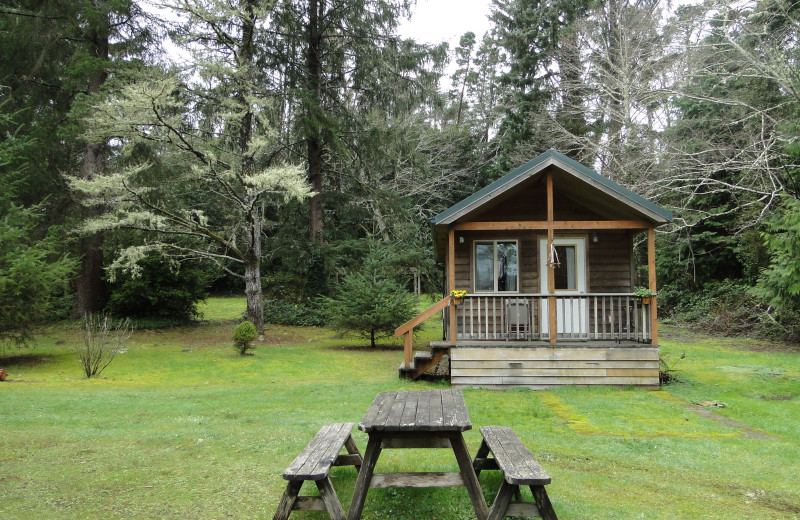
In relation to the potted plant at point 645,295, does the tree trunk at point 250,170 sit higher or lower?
higher

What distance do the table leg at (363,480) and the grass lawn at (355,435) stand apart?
44 centimetres

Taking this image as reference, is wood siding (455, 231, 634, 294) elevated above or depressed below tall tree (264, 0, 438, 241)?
below

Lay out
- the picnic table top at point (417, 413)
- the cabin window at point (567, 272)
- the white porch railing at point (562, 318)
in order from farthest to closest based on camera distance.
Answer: the cabin window at point (567, 272) < the white porch railing at point (562, 318) < the picnic table top at point (417, 413)

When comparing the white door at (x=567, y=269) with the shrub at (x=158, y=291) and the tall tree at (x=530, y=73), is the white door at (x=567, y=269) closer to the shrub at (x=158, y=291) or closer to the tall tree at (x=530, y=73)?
the shrub at (x=158, y=291)

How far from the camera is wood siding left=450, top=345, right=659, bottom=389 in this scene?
1015cm

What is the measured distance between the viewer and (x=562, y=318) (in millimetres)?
11430

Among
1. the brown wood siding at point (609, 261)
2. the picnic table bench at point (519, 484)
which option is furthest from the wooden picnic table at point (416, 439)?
the brown wood siding at point (609, 261)

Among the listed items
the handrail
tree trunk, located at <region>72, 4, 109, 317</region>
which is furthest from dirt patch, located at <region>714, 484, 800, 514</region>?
tree trunk, located at <region>72, 4, 109, 317</region>

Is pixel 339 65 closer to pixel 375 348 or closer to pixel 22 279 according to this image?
pixel 375 348

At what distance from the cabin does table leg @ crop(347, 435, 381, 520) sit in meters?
6.35

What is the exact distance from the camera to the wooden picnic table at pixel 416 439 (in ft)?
12.2

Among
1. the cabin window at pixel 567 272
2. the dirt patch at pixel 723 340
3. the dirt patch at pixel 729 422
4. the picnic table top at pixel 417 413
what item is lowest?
the dirt patch at pixel 723 340

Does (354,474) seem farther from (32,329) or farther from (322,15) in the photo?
(322,15)

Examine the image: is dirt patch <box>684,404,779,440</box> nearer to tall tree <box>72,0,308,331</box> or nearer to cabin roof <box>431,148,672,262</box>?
cabin roof <box>431,148,672,262</box>
